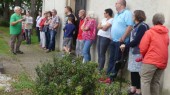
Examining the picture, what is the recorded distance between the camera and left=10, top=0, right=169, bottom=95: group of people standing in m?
6.41

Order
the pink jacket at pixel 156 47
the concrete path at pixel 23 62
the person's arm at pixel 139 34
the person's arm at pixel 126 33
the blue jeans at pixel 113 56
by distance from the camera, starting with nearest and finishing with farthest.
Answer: the pink jacket at pixel 156 47 < the person's arm at pixel 139 34 < the person's arm at pixel 126 33 < the blue jeans at pixel 113 56 < the concrete path at pixel 23 62

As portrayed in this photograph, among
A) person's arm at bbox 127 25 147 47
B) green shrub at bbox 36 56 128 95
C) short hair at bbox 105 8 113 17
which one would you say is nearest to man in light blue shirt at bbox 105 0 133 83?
short hair at bbox 105 8 113 17

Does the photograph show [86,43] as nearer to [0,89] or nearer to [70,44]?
[70,44]

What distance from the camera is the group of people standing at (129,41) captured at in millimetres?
6414

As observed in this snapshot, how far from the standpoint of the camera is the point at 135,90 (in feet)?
24.4

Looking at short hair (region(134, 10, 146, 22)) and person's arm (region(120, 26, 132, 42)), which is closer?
short hair (region(134, 10, 146, 22))

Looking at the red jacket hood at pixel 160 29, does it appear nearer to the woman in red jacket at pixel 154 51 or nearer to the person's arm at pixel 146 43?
the woman in red jacket at pixel 154 51

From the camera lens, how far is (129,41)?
770 centimetres

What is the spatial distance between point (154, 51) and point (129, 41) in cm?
137

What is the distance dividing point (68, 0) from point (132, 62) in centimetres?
660

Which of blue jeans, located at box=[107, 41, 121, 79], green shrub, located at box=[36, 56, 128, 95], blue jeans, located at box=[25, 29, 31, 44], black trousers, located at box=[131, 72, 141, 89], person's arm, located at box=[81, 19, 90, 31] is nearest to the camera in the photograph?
green shrub, located at box=[36, 56, 128, 95]

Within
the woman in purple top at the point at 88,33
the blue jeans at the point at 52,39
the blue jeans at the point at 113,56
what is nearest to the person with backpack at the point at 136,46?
the blue jeans at the point at 113,56

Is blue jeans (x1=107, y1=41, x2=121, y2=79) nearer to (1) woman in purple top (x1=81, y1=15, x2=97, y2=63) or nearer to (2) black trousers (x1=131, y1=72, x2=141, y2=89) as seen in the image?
(2) black trousers (x1=131, y1=72, x2=141, y2=89)

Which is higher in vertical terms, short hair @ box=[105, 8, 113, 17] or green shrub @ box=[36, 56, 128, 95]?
short hair @ box=[105, 8, 113, 17]
